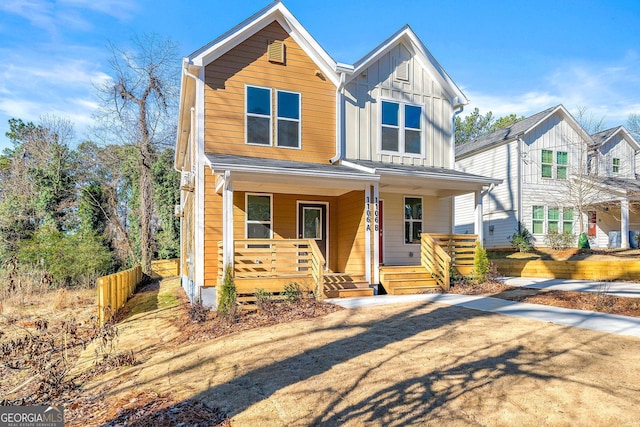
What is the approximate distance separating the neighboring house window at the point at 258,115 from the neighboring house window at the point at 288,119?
1.04 ft

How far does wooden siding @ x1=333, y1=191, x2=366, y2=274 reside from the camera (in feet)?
35.8

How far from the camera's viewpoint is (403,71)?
1334 centimetres

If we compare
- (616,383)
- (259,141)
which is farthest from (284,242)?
(616,383)

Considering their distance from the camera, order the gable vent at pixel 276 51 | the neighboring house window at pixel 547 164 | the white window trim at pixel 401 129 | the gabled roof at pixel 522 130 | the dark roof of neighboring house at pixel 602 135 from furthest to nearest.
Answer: the dark roof of neighboring house at pixel 602 135 → the neighboring house window at pixel 547 164 → the gabled roof at pixel 522 130 → the white window trim at pixel 401 129 → the gable vent at pixel 276 51

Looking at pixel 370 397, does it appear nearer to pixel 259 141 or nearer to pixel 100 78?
pixel 259 141

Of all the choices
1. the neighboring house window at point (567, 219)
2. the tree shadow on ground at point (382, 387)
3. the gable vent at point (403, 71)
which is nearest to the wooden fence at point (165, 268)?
the gable vent at point (403, 71)

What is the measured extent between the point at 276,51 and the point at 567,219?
1755cm

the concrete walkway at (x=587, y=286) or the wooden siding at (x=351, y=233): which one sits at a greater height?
the wooden siding at (x=351, y=233)

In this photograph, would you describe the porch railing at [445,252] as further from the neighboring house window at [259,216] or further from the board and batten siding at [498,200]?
the board and batten siding at [498,200]

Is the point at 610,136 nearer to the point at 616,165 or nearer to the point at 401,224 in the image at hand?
the point at 616,165

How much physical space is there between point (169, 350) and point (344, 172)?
557 centimetres

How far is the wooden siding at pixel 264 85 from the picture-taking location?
10.9 metres

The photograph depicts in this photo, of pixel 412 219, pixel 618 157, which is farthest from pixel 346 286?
pixel 618 157

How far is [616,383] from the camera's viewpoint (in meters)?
4.07
